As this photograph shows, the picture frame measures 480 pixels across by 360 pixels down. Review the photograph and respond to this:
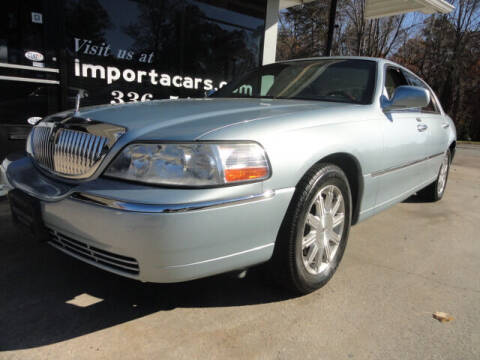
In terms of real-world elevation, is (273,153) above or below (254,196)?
above

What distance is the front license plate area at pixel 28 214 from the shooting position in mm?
1942

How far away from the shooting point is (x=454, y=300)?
233 cm

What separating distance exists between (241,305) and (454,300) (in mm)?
1312

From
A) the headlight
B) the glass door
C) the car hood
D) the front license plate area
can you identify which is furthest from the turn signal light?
the glass door

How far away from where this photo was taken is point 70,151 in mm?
1962

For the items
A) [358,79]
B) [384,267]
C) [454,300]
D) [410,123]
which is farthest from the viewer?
[410,123]

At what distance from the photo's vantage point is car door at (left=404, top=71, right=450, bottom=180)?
3.65 metres

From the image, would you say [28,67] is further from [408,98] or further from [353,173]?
[408,98]

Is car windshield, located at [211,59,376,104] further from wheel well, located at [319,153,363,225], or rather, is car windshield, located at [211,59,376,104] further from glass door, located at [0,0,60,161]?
glass door, located at [0,0,60,161]

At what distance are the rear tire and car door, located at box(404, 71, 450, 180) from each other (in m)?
0.34

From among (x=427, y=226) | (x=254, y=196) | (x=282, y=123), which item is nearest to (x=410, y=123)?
(x=427, y=226)

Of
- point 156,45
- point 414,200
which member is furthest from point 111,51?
point 414,200

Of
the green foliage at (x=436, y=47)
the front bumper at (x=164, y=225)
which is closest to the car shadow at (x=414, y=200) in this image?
the front bumper at (x=164, y=225)

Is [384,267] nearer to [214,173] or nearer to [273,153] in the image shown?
[273,153]
